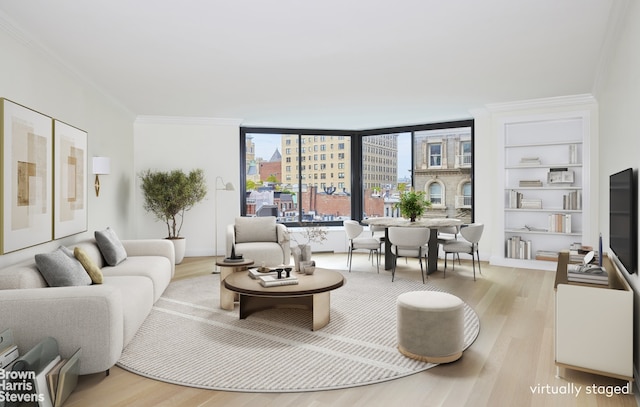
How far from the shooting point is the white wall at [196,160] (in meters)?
7.51

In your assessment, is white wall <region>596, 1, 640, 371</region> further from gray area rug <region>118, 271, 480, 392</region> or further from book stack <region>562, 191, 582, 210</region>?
gray area rug <region>118, 271, 480, 392</region>

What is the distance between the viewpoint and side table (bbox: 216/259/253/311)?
4.39 meters

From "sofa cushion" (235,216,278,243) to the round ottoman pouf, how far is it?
141 inches

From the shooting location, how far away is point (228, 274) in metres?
4.56

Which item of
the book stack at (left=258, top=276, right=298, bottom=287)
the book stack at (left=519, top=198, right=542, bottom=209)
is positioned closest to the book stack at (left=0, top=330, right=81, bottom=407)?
the book stack at (left=258, top=276, right=298, bottom=287)

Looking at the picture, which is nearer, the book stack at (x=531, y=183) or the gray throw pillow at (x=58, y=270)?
the gray throw pillow at (x=58, y=270)

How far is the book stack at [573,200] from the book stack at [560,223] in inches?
5.5

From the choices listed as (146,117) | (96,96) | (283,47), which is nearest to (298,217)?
(146,117)

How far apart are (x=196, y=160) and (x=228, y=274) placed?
12.2ft

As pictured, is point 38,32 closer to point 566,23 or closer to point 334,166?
point 566,23

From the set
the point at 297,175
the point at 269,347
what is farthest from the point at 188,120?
the point at 269,347

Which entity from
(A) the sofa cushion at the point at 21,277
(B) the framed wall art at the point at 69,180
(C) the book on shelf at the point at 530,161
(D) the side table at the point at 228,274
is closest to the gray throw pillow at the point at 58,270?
(A) the sofa cushion at the point at 21,277

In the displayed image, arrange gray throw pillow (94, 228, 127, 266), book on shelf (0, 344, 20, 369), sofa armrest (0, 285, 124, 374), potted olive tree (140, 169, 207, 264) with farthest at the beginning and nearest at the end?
1. potted olive tree (140, 169, 207, 264)
2. gray throw pillow (94, 228, 127, 266)
3. sofa armrest (0, 285, 124, 374)
4. book on shelf (0, 344, 20, 369)

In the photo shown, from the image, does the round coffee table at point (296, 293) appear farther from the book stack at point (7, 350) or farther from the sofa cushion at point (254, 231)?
the sofa cushion at point (254, 231)
